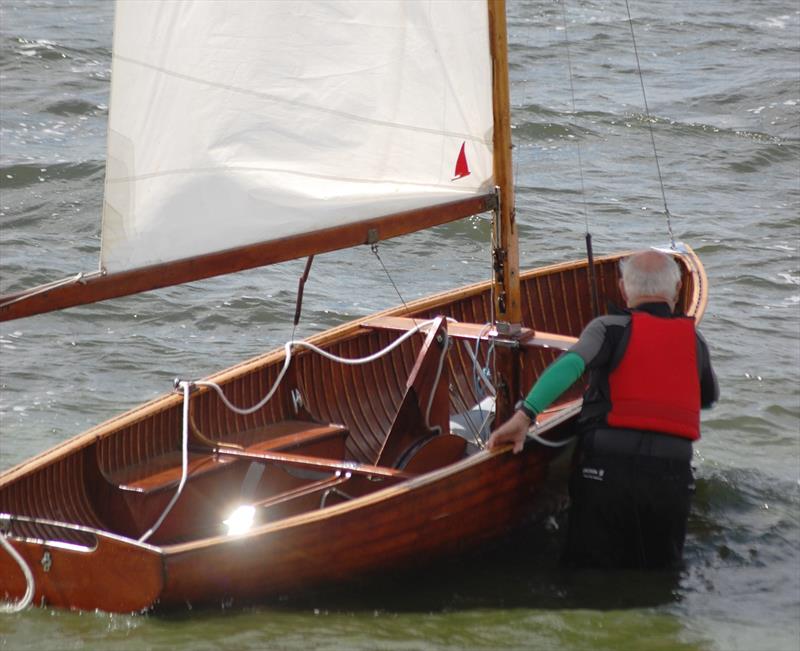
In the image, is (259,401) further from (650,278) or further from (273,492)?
(650,278)

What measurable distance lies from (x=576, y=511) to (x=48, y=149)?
914cm

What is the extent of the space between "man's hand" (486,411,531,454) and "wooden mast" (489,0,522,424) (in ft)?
1.58

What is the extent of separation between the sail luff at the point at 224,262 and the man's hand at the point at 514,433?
79cm

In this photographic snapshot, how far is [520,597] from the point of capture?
502 cm

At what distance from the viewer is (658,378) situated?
471cm

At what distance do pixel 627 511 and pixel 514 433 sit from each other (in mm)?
531

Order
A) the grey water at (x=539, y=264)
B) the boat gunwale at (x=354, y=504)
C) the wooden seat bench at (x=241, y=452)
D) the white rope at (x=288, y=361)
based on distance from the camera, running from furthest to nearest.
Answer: the white rope at (x=288, y=361) < the wooden seat bench at (x=241, y=452) < the grey water at (x=539, y=264) < the boat gunwale at (x=354, y=504)

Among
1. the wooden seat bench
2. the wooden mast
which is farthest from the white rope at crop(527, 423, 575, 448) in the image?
the wooden seat bench

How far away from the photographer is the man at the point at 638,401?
4691 mm

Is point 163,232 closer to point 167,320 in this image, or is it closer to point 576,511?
point 576,511

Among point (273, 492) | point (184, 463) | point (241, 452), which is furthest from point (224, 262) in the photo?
point (273, 492)

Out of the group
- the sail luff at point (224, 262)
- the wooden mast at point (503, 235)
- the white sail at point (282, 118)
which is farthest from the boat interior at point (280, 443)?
the white sail at point (282, 118)

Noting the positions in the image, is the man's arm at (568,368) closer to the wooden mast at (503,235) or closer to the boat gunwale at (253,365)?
the wooden mast at (503,235)

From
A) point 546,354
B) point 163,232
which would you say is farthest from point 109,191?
point 546,354
